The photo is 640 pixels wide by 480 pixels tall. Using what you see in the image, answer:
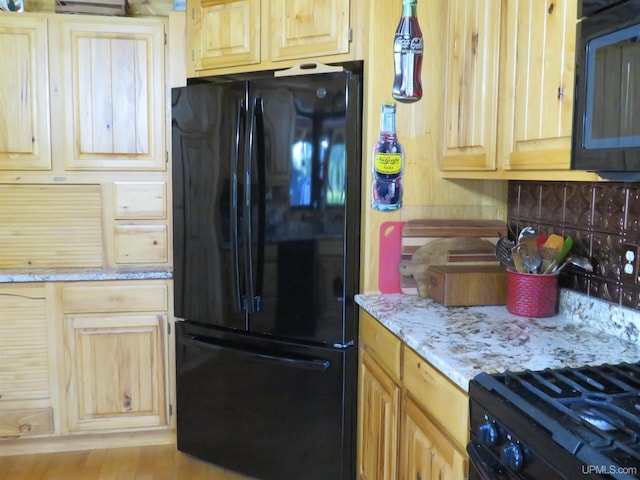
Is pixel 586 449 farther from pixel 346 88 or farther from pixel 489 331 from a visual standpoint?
pixel 346 88

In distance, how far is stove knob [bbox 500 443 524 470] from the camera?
109 cm

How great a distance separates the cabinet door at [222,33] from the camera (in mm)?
2359

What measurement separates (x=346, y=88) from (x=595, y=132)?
1.02 metres

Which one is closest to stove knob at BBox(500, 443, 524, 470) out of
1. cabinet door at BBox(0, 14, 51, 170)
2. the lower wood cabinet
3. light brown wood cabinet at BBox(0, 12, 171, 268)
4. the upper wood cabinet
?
the upper wood cabinet

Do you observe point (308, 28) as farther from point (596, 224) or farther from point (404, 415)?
point (404, 415)

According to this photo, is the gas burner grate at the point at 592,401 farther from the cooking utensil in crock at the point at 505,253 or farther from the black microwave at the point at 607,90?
the cooking utensil in crock at the point at 505,253

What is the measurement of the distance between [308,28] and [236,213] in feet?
2.58

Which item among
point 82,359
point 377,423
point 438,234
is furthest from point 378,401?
point 82,359

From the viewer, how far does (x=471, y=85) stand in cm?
188

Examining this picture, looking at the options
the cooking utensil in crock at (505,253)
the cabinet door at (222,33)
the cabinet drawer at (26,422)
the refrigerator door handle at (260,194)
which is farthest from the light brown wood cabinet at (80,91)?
the cooking utensil in crock at (505,253)

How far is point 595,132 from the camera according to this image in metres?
1.23

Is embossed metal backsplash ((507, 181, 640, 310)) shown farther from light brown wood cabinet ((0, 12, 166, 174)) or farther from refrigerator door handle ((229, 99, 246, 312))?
light brown wood cabinet ((0, 12, 166, 174))

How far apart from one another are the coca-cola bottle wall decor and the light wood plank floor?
1.79 m

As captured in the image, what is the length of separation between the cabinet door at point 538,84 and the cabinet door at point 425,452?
76 cm
